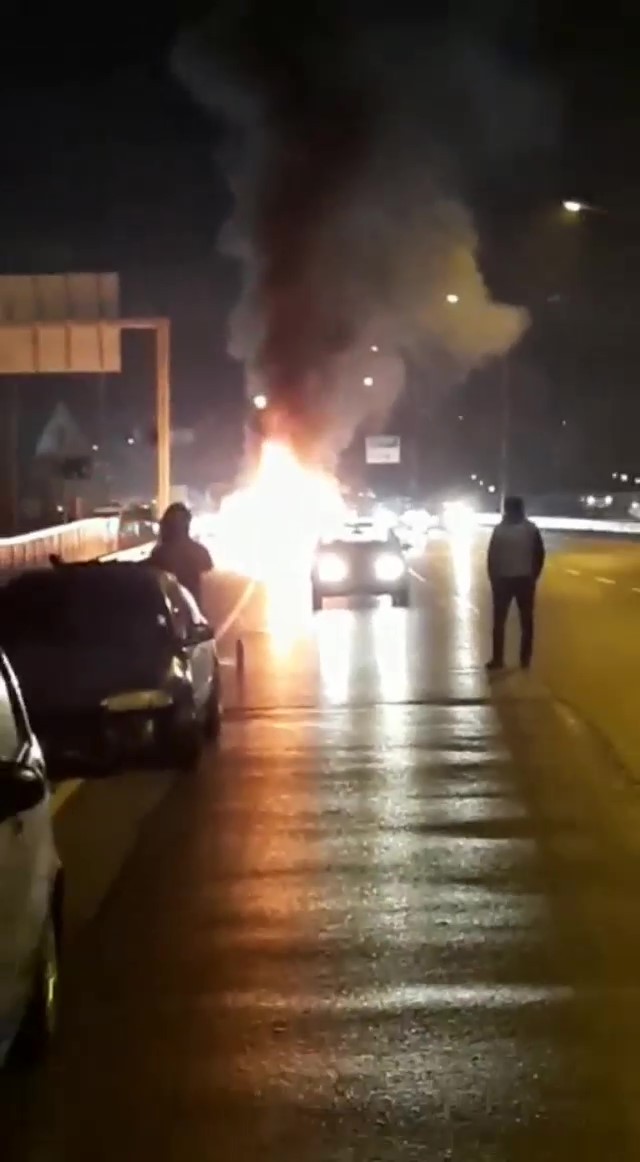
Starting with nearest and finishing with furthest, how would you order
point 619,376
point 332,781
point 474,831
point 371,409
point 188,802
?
point 474,831 → point 188,802 → point 332,781 → point 371,409 → point 619,376

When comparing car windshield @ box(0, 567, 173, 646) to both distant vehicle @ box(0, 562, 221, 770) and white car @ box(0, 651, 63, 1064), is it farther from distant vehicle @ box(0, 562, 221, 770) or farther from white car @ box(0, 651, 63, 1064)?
white car @ box(0, 651, 63, 1064)

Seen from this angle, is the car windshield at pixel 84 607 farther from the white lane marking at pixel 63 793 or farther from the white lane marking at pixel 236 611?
the white lane marking at pixel 236 611

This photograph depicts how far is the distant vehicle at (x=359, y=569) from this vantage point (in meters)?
32.8

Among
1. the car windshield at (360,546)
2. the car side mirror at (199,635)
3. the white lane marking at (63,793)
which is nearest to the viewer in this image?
the white lane marking at (63,793)

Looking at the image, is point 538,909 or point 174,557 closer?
point 538,909

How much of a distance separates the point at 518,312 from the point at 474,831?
187 ft

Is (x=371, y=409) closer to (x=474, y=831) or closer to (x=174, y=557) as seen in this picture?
(x=174, y=557)

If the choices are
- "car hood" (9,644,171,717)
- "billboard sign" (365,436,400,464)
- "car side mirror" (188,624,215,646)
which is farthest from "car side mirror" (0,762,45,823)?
"billboard sign" (365,436,400,464)

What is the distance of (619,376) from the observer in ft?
352

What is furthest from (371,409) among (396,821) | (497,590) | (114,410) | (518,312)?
(114,410)

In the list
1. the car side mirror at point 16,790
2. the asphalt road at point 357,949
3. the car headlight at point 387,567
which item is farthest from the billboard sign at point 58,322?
the car side mirror at point 16,790

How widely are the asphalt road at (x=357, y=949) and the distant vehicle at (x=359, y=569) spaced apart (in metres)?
15.6

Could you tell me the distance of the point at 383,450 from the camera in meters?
92.9

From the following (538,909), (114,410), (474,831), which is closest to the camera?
(538,909)
